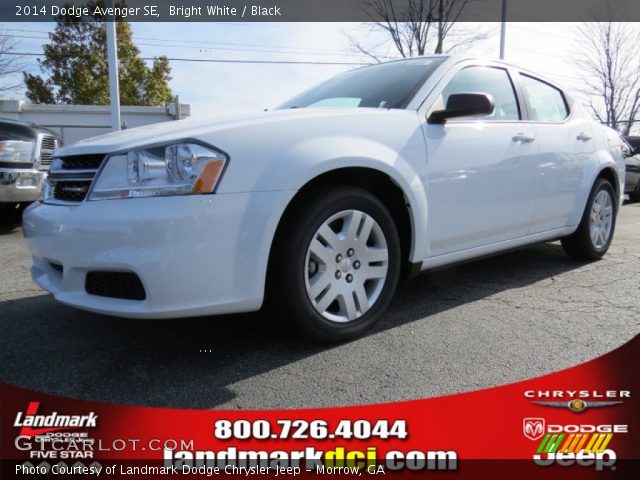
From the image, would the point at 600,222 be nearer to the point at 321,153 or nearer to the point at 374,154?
the point at 374,154

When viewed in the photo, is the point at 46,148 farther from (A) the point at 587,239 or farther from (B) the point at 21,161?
(A) the point at 587,239

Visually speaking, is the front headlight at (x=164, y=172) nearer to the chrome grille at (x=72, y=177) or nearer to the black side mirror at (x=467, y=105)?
the chrome grille at (x=72, y=177)

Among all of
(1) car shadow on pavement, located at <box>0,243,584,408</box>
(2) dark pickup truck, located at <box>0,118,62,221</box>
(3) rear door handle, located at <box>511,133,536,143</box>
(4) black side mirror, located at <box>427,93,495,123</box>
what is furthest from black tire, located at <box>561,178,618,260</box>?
(2) dark pickup truck, located at <box>0,118,62,221</box>

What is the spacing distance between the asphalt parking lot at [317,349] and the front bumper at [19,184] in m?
2.49

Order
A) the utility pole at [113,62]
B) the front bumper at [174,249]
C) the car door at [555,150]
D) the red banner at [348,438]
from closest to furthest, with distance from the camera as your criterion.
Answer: the red banner at [348,438] < the front bumper at [174,249] < the car door at [555,150] < the utility pole at [113,62]

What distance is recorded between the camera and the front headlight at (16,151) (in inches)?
217

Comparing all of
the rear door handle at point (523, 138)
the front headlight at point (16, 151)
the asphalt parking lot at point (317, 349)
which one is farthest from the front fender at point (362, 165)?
the front headlight at point (16, 151)

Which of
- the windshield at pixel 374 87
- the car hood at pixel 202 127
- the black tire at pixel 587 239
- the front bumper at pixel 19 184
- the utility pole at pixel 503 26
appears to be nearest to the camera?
the car hood at pixel 202 127

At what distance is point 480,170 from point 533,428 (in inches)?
65.3

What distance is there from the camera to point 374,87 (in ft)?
10.1

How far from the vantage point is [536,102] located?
12.0 feet

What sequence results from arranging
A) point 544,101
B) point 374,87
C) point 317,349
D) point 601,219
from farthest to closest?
point 601,219, point 544,101, point 374,87, point 317,349

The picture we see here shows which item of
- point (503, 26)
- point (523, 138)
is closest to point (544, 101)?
point (523, 138)

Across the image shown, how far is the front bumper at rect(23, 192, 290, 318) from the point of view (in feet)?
6.36
